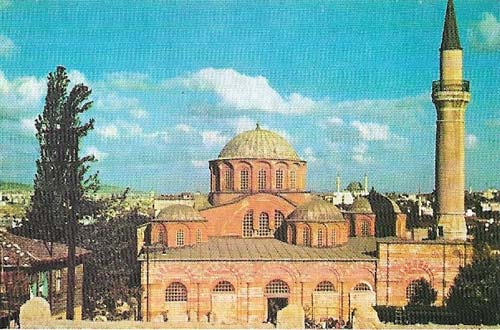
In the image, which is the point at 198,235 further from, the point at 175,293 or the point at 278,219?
the point at 278,219

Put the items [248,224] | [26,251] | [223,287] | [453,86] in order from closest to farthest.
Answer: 1. [26,251]
2. [223,287]
3. [453,86]
4. [248,224]

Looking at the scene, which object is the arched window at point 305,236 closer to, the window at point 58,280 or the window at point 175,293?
the window at point 175,293

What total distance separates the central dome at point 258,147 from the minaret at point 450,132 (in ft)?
18.7

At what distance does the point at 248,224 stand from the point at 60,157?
26.5ft

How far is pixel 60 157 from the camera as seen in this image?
70.1ft

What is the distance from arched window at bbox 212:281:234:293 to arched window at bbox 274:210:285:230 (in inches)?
174

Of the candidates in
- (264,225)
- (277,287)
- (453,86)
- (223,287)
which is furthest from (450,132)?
(223,287)

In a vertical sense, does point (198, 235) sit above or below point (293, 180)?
below

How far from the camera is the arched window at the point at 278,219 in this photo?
26547 millimetres

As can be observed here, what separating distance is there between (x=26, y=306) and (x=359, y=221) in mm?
14769

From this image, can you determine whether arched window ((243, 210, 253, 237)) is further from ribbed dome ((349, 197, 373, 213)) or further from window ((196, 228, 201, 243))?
ribbed dome ((349, 197, 373, 213))

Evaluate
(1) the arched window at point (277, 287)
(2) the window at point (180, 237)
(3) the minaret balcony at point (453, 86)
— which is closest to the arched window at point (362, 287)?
(1) the arched window at point (277, 287)

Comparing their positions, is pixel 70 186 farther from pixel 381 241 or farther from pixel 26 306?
pixel 381 241

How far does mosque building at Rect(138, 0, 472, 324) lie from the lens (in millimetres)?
22578
